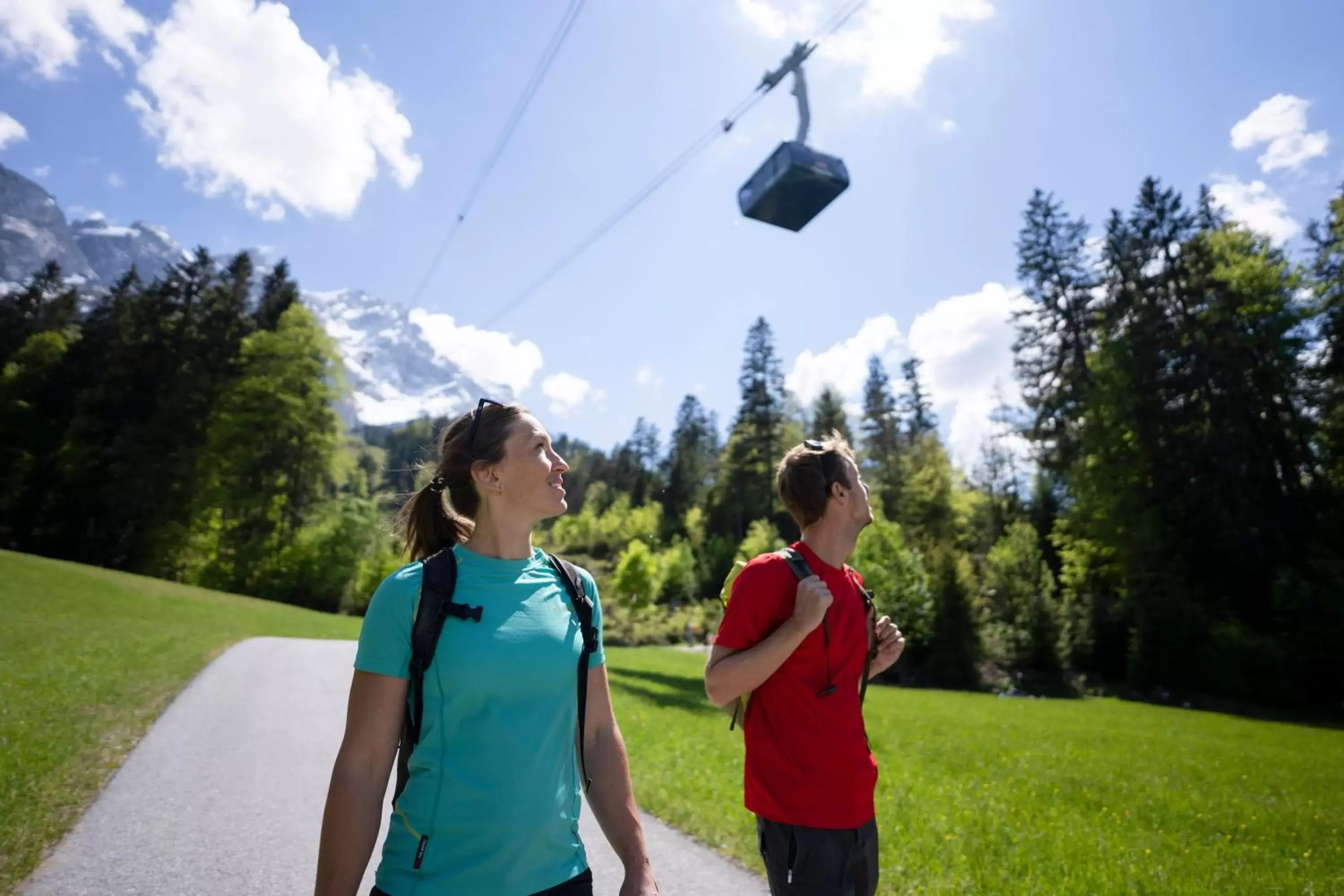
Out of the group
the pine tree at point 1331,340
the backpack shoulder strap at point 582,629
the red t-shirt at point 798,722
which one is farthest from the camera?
the pine tree at point 1331,340

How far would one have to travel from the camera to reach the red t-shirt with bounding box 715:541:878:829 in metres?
2.36

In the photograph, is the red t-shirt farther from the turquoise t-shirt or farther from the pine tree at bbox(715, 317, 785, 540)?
the pine tree at bbox(715, 317, 785, 540)

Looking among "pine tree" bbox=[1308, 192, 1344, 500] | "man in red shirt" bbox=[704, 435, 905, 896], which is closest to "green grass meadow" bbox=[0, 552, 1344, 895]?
"man in red shirt" bbox=[704, 435, 905, 896]

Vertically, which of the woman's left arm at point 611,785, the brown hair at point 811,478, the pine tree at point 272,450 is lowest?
the woman's left arm at point 611,785

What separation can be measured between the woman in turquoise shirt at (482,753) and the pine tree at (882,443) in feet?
173

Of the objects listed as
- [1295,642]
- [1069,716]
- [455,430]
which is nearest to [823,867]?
[455,430]

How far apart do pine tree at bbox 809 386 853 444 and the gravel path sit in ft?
165

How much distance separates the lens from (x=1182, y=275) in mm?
36000

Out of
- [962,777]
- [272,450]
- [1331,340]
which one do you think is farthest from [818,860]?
[272,450]

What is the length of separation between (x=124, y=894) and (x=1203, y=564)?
127ft

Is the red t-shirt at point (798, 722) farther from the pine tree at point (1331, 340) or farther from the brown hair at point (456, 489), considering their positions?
the pine tree at point (1331, 340)

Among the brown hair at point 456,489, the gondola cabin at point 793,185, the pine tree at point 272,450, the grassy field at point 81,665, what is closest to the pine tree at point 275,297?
the pine tree at point 272,450

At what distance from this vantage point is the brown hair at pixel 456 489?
2.23 metres

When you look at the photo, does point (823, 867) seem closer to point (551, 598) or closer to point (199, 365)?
point (551, 598)
